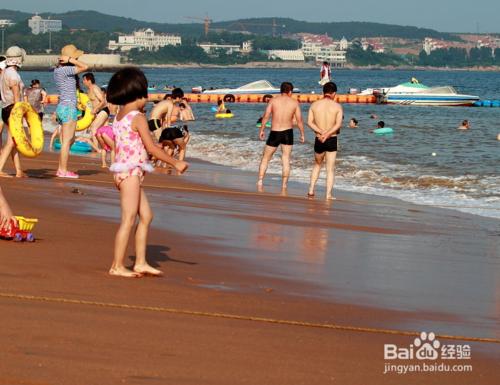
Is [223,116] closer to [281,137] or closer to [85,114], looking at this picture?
[85,114]

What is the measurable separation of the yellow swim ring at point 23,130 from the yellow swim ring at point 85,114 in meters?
4.65

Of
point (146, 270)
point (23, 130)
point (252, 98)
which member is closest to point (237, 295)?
point (146, 270)

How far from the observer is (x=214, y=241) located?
31.3ft

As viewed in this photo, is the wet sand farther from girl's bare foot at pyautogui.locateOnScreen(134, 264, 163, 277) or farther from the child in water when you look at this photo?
the child in water

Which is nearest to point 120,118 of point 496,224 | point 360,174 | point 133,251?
point 133,251

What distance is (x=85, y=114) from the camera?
1781 cm

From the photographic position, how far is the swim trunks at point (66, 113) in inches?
565

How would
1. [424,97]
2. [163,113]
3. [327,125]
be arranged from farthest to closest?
[424,97], [163,113], [327,125]

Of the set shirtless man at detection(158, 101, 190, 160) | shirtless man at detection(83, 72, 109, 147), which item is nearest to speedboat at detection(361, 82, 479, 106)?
shirtless man at detection(158, 101, 190, 160)

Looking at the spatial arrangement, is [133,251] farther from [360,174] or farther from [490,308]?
[360,174]

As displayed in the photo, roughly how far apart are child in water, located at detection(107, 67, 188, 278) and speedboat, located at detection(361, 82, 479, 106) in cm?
5504

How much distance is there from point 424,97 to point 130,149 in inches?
2207

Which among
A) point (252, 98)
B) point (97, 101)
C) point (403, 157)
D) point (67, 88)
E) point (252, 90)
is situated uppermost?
point (67, 88)

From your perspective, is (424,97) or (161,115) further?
(424,97)
